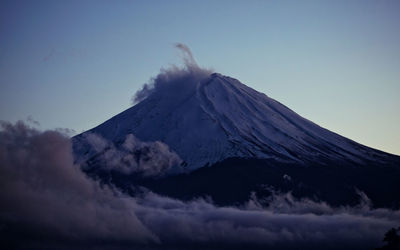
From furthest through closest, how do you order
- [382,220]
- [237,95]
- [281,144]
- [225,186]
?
[237,95] → [281,144] → [225,186] → [382,220]


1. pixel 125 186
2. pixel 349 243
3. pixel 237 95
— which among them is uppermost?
pixel 237 95

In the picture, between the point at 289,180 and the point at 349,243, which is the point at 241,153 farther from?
the point at 349,243

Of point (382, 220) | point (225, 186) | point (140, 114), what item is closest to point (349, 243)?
point (382, 220)
